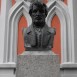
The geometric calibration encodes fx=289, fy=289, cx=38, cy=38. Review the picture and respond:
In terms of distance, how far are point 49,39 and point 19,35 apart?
411 centimetres

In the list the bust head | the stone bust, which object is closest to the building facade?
the stone bust

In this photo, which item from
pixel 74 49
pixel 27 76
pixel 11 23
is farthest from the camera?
pixel 11 23

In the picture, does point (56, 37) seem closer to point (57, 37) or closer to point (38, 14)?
point (57, 37)

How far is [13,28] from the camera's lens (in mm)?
11008

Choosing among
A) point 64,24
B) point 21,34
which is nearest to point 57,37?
point 64,24

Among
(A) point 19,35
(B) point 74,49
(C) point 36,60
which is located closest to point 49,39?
(C) point 36,60

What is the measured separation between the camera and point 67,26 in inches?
422

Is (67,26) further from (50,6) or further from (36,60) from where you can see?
(36,60)

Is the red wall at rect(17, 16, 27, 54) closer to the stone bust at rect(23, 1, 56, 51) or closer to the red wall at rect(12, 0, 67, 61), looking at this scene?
the red wall at rect(12, 0, 67, 61)

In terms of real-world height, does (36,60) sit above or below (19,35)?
below

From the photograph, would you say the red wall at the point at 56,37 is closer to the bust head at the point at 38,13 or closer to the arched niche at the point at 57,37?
the arched niche at the point at 57,37

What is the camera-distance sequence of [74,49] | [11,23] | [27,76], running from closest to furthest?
[27,76]
[74,49]
[11,23]

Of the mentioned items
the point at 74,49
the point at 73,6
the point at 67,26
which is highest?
the point at 73,6

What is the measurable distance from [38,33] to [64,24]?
3.82 meters
